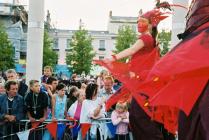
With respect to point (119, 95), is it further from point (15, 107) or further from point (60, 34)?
point (60, 34)

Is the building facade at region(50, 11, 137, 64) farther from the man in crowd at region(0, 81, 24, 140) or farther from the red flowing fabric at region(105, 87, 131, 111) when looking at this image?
the red flowing fabric at region(105, 87, 131, 111)

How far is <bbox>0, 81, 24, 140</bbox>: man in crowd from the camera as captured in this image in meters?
7.37

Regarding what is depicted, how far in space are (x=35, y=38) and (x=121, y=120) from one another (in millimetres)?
4269

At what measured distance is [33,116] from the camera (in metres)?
7.77

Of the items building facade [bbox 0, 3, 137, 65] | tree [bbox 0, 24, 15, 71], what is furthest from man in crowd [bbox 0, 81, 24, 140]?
building facade [bbox 0, 3, 137, 65]

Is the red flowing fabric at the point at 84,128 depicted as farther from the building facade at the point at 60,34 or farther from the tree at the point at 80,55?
the building facade at the point at 60,34

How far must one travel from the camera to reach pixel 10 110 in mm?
7457

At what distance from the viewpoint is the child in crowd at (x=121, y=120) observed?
760 centimetres

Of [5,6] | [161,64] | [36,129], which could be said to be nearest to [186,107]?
[161,64]

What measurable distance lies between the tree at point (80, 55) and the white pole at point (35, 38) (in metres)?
36.1

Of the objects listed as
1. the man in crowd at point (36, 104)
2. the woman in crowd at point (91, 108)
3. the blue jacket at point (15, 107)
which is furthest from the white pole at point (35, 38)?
the woman in crowd at point (91, 108)

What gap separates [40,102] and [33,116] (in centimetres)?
27

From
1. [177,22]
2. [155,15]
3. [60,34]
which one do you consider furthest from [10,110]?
[60,34]

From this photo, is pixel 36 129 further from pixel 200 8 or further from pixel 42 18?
pixel 200 8
